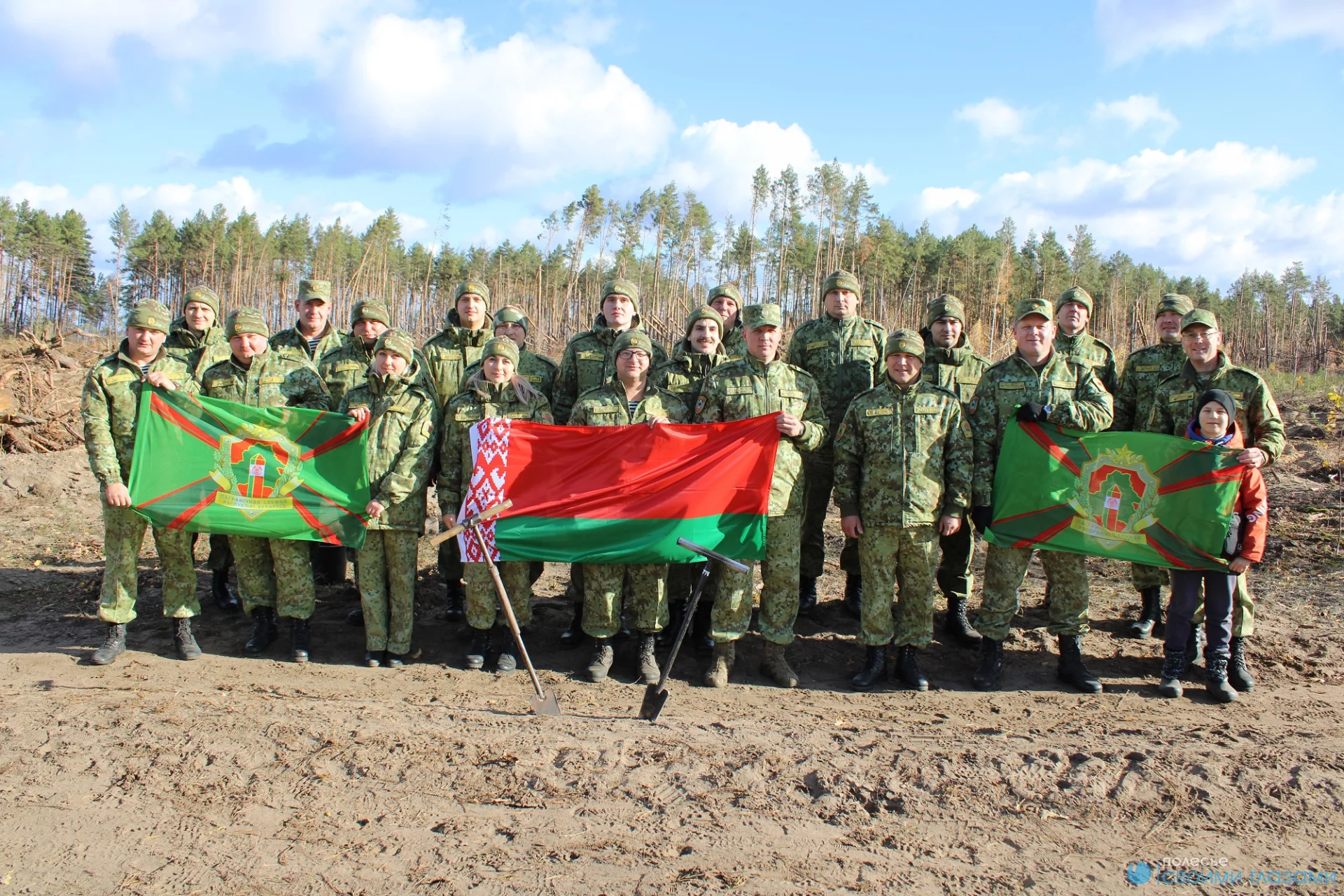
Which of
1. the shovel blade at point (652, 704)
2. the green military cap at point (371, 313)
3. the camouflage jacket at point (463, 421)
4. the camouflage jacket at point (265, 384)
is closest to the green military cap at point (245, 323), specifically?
the camouflage jacket at point (265, 384)

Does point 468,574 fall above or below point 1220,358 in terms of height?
below

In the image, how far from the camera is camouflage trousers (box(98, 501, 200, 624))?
6.00 meters

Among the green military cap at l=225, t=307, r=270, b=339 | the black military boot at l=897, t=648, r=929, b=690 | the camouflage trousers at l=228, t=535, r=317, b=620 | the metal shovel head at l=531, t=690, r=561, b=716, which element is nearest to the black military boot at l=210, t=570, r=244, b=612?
the camouflage trousers at l=228, t=535, r=317, b=620

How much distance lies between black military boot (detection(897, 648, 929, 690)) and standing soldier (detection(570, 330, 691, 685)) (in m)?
1.69

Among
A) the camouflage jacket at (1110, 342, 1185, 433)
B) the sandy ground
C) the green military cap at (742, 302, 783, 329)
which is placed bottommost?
the sandy ground

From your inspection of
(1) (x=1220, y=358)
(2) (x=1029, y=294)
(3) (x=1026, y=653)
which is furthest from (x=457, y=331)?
(2) (x=1029, y=294)

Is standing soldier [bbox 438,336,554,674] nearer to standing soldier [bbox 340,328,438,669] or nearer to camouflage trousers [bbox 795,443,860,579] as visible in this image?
standing soldier [bbox 340,328,438,669]

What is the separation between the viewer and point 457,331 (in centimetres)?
705

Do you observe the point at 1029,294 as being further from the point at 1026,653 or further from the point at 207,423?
the point at 207,423

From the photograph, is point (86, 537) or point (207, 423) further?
point (86, 537)

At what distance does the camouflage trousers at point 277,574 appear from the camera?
6.13 m

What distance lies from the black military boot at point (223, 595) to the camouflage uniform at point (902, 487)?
5.47 metres

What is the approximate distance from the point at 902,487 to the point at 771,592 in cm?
117

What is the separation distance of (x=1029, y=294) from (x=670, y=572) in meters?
42.0
